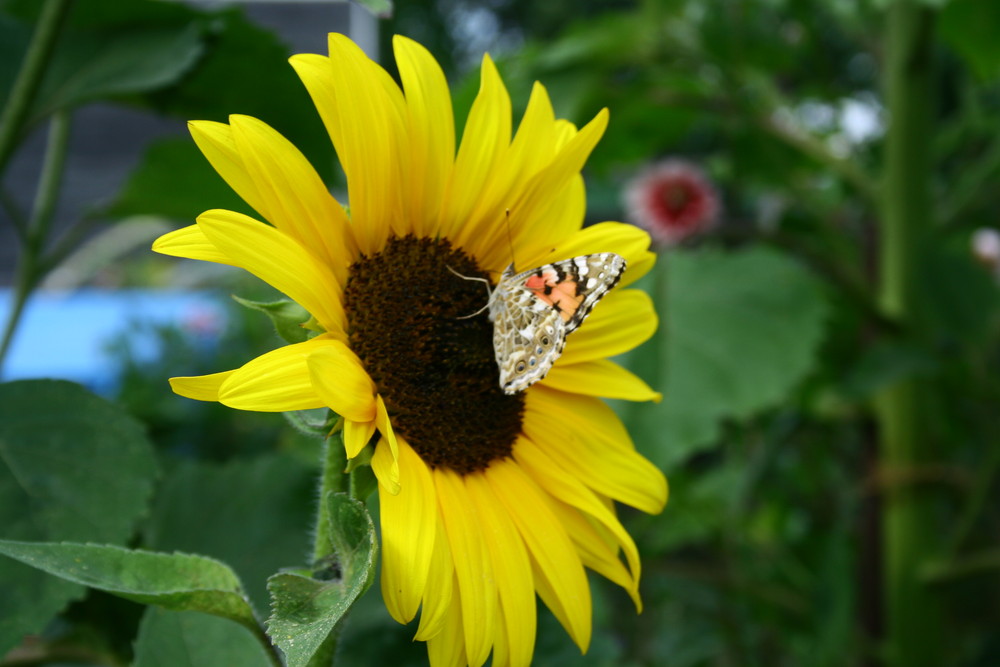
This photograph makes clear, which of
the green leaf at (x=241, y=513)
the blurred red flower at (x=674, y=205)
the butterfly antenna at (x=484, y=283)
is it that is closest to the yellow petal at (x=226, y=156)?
the butterfly antenna at (x=484, y=283)

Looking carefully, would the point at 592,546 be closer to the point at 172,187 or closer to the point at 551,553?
the point at 551,553

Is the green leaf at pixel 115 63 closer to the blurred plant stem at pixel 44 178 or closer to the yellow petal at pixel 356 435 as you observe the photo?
the blurred plant stem at pixel 44 178

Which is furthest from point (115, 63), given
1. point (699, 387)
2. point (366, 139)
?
point (699, 387)

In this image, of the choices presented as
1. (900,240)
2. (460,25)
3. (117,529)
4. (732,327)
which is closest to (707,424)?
(732,327)

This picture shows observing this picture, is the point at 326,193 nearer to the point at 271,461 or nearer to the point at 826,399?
the point at 271,461

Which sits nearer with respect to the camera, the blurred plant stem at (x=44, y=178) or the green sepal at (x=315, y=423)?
the green sepal at (x=315, y=423)
